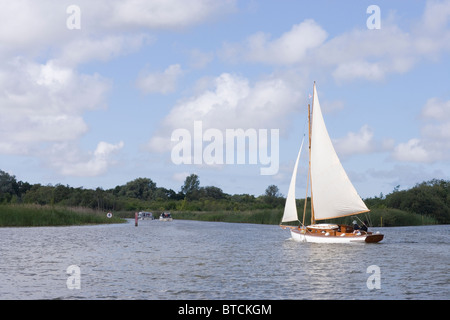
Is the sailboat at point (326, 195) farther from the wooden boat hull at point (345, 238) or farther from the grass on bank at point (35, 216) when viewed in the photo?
the grass on bank at point (35, 216)

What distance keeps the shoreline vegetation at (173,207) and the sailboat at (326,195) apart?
16812 mm

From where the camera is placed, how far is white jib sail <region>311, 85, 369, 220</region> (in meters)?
47.6

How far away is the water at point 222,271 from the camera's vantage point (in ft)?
70.0

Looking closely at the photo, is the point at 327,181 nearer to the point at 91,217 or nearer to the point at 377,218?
the point at 377,218

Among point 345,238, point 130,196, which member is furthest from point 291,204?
point 130,196

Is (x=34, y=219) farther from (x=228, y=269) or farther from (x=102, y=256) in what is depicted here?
(x=228, y=269)

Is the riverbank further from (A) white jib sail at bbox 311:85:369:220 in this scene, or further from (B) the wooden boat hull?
(B) the wooden boat hull

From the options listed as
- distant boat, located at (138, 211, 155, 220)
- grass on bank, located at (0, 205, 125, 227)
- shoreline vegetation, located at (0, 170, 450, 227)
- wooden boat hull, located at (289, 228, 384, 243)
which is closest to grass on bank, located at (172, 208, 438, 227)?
shoreline vegetation, located at (0, 170, 450, 227)

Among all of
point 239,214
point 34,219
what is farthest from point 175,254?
point 239,214

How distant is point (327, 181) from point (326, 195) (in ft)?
3.94

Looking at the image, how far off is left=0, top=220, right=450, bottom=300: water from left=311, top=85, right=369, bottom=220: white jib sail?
4257mm

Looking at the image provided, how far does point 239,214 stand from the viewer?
10212cm

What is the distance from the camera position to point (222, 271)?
28.1 meters

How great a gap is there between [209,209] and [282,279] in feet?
365
